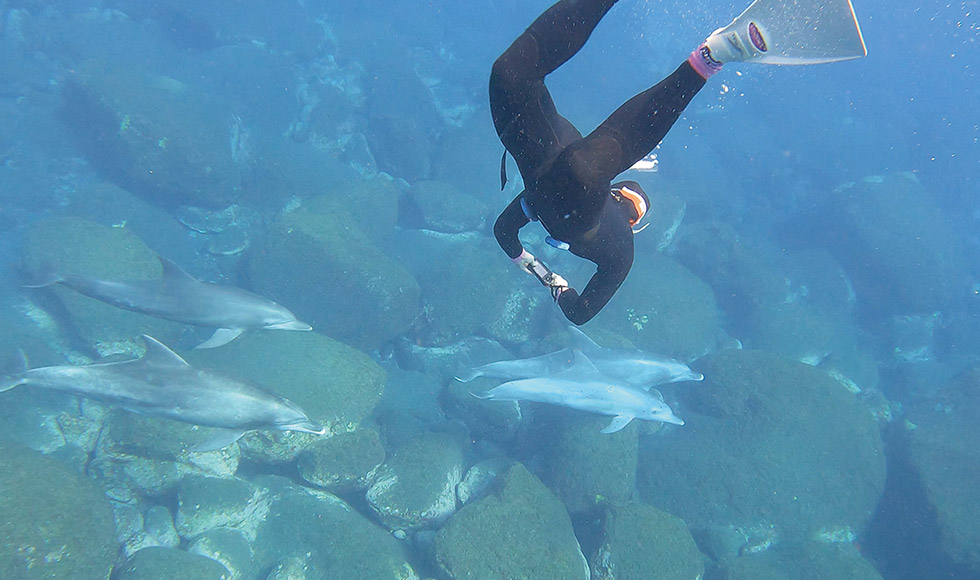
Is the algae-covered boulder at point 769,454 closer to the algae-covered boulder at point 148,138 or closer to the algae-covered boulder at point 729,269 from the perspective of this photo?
the algae-covered boulder at point 729,269

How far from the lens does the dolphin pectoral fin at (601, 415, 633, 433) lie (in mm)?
8297

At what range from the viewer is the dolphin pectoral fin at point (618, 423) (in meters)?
8.30

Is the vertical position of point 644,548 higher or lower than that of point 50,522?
lower

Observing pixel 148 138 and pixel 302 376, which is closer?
pixel 302 376

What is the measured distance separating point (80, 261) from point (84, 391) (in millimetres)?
4790

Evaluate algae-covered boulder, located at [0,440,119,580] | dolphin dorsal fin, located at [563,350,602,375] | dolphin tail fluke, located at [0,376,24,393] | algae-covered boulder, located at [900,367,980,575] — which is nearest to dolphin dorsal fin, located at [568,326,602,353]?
dolphin dorsal fin, located at [563,350,602,375]

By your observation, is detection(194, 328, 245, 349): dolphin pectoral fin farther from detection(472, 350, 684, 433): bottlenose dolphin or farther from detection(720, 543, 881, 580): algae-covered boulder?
detection(720, 543, 881, 580): algae-covered boulder

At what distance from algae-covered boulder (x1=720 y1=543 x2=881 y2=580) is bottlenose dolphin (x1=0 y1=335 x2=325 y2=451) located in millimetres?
7663

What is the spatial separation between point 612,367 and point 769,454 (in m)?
3.77

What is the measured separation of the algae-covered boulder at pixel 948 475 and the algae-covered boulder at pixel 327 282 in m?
11.4

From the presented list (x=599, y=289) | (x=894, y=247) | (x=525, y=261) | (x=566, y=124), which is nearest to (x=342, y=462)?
(x=525, y=261)

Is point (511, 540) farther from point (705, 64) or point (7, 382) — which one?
point (7, 382)

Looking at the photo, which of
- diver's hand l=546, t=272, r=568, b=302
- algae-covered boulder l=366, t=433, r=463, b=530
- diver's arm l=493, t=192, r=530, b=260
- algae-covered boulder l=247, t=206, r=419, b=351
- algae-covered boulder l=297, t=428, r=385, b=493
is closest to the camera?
diver's arm l=493, t=192, r=530, b=260

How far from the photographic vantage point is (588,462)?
8086mm
